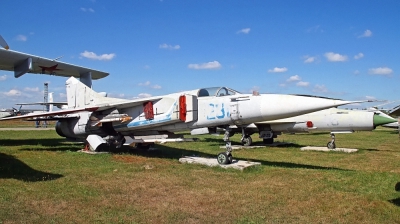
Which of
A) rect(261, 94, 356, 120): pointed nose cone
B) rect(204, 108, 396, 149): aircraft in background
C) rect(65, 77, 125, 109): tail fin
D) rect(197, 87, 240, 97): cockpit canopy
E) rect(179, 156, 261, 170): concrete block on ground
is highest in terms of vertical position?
rect(65, 77, 125, 109): tail fin

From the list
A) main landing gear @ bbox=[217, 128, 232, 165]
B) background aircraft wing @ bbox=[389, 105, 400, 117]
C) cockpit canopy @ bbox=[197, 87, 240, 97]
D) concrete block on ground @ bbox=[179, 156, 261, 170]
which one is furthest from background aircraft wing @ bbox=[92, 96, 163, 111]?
background aircraft wing @ bbox=[389, 105, 400, 117]

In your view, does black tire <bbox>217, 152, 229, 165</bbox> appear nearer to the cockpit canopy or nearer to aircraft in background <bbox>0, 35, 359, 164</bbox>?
aircraft in background <bbox>0, 35, 359, 164</bbox>

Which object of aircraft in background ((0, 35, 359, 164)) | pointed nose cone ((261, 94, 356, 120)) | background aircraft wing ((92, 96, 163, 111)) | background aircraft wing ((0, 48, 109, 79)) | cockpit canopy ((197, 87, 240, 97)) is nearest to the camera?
pointed nose cone ((261, 94, 356, 120))

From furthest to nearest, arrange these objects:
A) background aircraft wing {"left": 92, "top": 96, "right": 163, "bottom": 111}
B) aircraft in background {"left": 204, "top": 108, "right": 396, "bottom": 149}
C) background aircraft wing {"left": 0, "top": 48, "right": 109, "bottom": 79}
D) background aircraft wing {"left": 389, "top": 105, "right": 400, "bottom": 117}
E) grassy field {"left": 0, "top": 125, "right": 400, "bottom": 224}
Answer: aircraft in background {"left": 204, "top": 108, "right": 396, "bottom": 149}
background aircraft wing {"left": 0, "top": 48, "right": 109, "bottom": 79}
background aircraft wing {"left": 92, "top": 96, "right": 163, "bottom": 111}
background aircraft wing {"left": 389, "top": 105, "right": 400, "bottom": 117}
grassy field {"left": 0, "top": 125, "right": 400, "bottom": 224}

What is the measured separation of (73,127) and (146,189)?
7.37m

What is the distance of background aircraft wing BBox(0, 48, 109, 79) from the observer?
512 inches

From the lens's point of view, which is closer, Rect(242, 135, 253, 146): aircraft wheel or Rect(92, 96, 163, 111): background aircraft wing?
Rect(92, 96, 163, 111): background aircraft wing

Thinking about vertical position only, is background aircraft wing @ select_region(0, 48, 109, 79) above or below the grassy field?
above

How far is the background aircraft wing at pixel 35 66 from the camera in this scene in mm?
A: 13010

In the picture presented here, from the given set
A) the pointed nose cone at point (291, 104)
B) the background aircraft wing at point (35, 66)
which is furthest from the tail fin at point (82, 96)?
the pointed nose cone at point (291, 104)

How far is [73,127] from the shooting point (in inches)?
489

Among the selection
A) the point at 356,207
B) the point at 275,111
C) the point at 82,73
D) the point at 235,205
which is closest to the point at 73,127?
the point at 82,73

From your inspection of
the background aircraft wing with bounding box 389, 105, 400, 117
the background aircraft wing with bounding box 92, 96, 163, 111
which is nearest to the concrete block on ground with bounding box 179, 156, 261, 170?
the background aircraft wing with bounding box 92, 96, 163, 111

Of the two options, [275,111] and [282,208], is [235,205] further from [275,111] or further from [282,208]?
[275,111]
